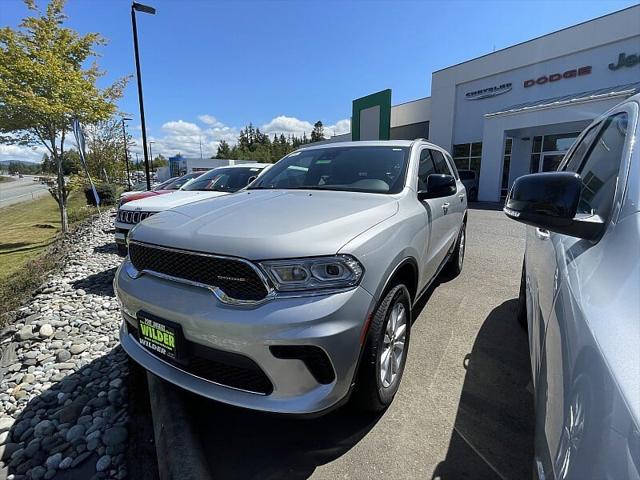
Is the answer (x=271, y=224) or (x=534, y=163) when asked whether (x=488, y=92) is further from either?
(x=271, y=224)

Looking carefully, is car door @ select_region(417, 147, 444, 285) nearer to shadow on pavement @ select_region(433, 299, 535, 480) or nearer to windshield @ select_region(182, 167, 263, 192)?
shadow on pavement @ select_region(433, 299, 535, 480)

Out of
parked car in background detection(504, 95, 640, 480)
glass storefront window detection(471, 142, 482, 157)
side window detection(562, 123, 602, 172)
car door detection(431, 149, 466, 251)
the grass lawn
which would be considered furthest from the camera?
glass storefront window detection(471, 142, 482, 157)

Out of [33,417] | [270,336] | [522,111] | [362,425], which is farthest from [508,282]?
[522,111]

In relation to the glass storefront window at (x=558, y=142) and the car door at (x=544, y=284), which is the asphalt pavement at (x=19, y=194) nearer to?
the car door at (x=544, y=284)

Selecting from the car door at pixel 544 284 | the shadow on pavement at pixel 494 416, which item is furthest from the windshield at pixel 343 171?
the shadow on pavement at pixel 494 416

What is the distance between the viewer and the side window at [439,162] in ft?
13.1

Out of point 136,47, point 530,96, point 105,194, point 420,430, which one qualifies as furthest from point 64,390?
point 530,96

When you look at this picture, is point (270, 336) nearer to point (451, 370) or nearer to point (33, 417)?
point (451, 370)

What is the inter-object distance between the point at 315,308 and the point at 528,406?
179cm

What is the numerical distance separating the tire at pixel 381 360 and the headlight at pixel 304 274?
1.26 feet

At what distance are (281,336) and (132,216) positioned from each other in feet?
15.4

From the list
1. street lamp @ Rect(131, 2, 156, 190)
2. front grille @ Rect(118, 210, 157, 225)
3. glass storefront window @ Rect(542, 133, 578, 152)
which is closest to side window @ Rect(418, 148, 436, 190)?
front grille @ Rect(118, 210, 157, 225)

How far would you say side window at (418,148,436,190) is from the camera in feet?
10.5

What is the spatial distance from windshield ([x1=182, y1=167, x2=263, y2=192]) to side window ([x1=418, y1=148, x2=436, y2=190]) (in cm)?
394
